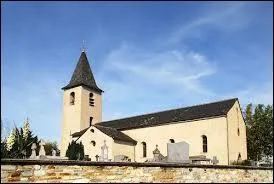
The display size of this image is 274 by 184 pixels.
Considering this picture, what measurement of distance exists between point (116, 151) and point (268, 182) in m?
18.6

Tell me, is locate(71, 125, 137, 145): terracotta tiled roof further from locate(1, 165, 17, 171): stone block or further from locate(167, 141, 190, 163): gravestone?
locate(1, 165, 17, 171): stone block

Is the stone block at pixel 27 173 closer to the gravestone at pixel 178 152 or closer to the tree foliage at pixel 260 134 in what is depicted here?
the gravestone at pixel 178 152

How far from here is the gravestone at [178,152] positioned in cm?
1557

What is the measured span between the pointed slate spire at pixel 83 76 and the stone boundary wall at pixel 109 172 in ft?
94.7

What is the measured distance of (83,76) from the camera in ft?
139

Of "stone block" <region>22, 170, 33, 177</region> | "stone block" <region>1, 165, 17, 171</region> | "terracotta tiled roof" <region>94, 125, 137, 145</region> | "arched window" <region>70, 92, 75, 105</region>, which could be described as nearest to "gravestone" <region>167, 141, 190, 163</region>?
"stone block" <region>22, 170, 33, 177</region>

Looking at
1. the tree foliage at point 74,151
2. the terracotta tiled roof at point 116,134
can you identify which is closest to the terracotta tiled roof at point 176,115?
the terracotta tiled roof at point 116,134

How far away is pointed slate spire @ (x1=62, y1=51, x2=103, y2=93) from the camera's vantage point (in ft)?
137

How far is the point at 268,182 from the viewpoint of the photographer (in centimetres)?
1764

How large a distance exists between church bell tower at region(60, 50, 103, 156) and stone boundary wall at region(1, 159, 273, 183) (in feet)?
91.1

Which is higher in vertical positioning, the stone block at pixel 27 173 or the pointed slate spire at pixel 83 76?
the pointed slate spire at pixel 83 76

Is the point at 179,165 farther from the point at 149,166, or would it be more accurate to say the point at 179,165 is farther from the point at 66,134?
the point at 66,134

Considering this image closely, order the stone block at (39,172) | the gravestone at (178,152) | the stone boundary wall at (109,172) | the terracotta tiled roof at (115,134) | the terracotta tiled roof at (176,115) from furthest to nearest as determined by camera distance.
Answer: the terracotta tiled roof at (115,134)
the terracotta tiled roof at (176,115)
the gravestone at (178,152)
the stone block at (39,172)
the stone boundary wall at (109,172)

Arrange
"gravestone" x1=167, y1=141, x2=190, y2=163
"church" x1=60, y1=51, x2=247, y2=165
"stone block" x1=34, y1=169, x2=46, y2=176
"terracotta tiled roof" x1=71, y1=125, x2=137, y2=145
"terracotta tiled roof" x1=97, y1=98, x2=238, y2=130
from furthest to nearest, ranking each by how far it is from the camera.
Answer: "terracotta tiled roof" x1=71, y1=125, x2=137, y2=145, "terracotta tiled roof" x1=97, y1=98, x2=238, y2=130, "church" x1=60, y1=51, x2=247, y2=165, "gravestone" x1=167, y1=141, x2=190, y2=163, "stone block" x1=34, y1=169, x2=46, y2=176
